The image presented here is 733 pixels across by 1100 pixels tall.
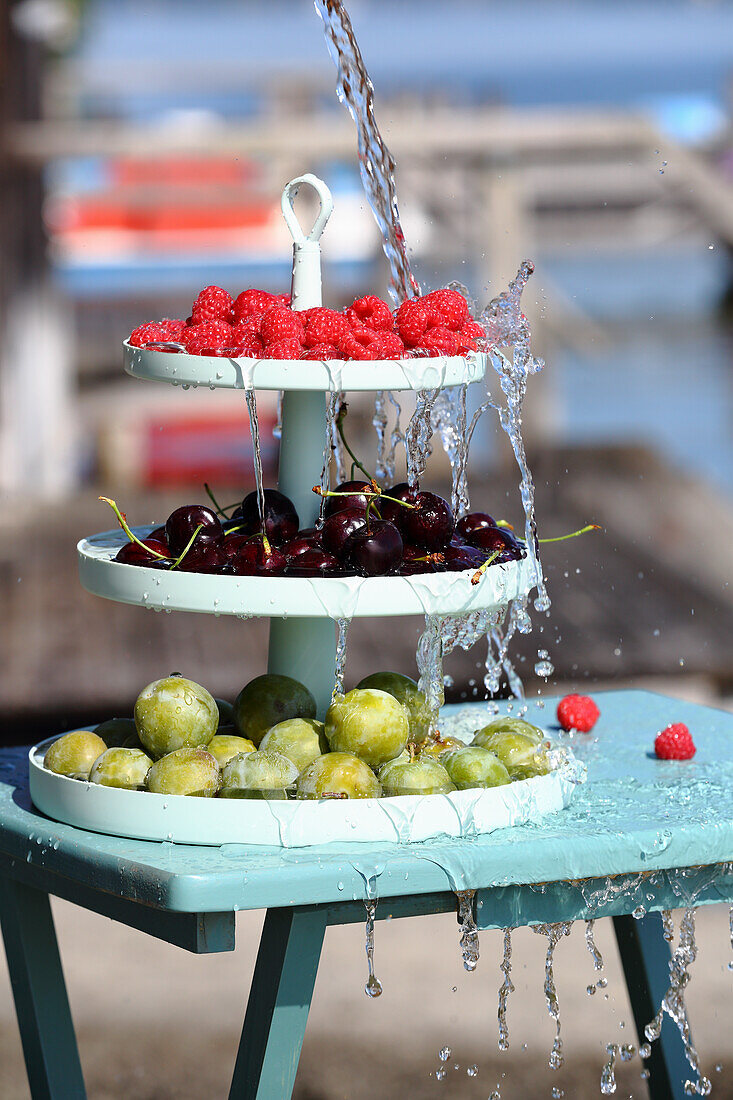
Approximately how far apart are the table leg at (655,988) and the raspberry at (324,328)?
90cm

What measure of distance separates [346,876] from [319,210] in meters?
0.71

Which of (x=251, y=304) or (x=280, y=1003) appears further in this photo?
(x=251, y=304)

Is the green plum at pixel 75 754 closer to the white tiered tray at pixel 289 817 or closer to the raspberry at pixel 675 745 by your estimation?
the white tiered tray at pixel 289 817

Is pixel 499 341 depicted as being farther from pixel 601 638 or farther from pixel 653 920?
pixel 601 638

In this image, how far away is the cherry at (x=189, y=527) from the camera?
1535mm

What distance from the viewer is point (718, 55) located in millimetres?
7844

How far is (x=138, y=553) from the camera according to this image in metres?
1.55

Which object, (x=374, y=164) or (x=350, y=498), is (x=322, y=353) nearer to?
(x=350, y=498)

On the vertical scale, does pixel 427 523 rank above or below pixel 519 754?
above

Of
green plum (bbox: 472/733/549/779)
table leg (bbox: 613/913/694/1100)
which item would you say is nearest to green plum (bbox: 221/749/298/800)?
green plum (bbox: 472/733/549/779)

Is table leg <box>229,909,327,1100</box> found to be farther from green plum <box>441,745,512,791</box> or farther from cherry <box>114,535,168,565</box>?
cherry <box>114,535,168,565</box>

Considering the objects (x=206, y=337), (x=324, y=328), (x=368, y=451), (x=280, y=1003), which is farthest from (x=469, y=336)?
(x=368, y=451)

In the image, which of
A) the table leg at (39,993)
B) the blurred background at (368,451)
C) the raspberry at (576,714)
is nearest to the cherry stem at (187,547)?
the table leg at (39,993)

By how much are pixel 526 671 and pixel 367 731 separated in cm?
211
